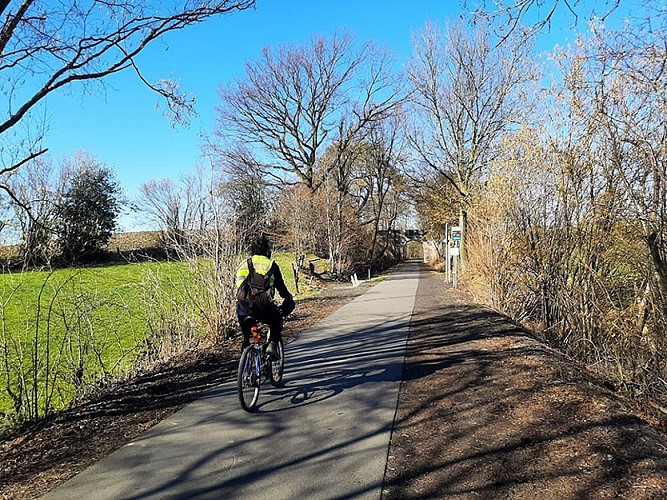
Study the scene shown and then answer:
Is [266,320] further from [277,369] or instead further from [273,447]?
Result: [273,447]

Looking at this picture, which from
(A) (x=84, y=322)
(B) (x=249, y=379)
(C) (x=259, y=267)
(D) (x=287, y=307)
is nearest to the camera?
(B) (x=249, y=379)

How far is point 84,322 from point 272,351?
2.61 metres

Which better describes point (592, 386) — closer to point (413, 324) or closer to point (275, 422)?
point (275, 422)

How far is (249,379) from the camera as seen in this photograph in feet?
18.2

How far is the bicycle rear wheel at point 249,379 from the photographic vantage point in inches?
211

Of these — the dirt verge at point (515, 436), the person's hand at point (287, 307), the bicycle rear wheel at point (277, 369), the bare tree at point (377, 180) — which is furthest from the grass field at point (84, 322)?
the bare tree at point (377, 180)

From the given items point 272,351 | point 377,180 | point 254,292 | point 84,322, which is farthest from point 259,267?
point 377,180

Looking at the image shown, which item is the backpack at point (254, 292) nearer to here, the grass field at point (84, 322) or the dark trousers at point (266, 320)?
the dark trousers at point (266, 320)

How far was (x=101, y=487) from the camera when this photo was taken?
3.76m

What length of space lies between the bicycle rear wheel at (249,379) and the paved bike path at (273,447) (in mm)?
132

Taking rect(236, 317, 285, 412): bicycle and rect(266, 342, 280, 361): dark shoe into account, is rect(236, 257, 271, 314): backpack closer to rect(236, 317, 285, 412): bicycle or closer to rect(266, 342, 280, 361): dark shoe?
rect(236, 317, 285, 412): bicycle

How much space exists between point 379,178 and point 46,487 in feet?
133

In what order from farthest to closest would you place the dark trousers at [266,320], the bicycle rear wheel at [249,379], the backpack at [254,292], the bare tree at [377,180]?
the bare tree at [377,180] → the dark trousers at [266,320] → the backpack at [254,292] → the bicycle rear wheel at [249,379]

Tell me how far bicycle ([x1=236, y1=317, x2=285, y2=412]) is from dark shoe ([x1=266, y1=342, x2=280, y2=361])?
0.14 feet
